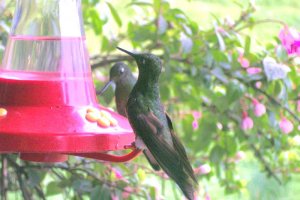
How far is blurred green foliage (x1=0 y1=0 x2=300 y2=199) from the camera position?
2.90m

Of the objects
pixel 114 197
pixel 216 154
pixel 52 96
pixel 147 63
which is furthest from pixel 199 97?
pixel 52 96

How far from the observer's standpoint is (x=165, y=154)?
2.07m

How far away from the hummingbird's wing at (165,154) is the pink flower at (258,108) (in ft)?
3.24

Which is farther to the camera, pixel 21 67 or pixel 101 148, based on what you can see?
pixel 21 67

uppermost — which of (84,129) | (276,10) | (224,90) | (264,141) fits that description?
(84,129)

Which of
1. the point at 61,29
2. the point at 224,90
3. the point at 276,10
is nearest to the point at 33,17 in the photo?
the point at 61,29

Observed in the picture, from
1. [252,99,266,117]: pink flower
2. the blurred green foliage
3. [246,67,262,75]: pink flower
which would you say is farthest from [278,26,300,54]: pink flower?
[252,99,266,117]: pink flower

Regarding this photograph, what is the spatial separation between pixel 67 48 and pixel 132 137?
0.41 meters

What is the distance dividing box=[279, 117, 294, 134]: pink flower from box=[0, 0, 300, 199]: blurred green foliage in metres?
0.04

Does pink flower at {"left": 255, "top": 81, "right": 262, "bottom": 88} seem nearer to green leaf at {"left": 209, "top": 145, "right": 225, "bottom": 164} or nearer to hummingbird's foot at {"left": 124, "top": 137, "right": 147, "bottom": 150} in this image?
green leaf at {"left": 209, "top": 145, "right": 225, "bottom": 164}

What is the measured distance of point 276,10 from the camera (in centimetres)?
829

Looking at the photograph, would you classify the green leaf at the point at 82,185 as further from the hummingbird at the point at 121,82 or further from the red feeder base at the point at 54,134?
the red feeder base at the point at 54,134

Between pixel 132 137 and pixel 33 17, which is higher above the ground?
pixel 33 17

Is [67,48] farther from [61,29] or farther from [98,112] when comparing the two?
[98,112]
